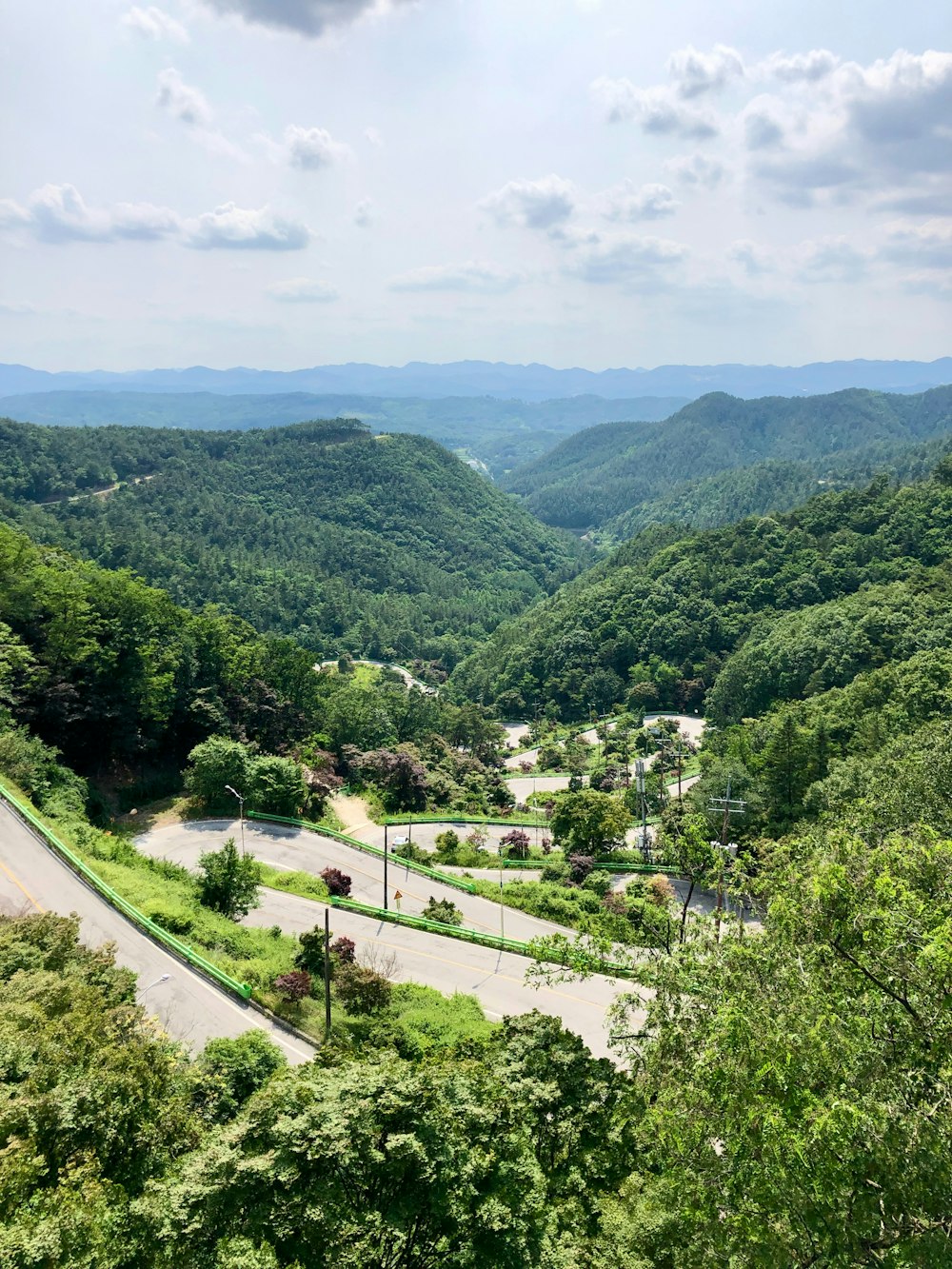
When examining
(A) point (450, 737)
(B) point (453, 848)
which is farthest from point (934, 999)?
(A) point (450, 737)

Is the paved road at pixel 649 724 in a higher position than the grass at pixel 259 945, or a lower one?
lower

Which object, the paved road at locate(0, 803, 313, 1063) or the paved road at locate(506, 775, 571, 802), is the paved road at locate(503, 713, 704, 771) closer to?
the paved road at locate(506, 775, 571, 802)

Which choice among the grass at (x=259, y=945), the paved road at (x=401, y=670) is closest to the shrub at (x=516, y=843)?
the grass at (x=259, y=945)

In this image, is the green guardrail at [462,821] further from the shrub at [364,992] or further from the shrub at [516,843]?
the shrub at [364,992]

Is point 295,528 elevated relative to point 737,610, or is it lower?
elevated

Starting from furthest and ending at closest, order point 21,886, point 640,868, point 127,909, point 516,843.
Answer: point 516,843 → point 640,868 → point 21,886 → point 127,909

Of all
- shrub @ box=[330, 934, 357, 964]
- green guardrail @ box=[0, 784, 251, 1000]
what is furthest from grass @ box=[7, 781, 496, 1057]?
shrub @ box=[330, 934, 357, 964]

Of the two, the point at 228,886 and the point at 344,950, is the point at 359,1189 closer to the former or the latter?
the point at 344,950

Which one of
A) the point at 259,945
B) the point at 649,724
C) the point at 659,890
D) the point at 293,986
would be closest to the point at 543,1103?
the point at 293,986
